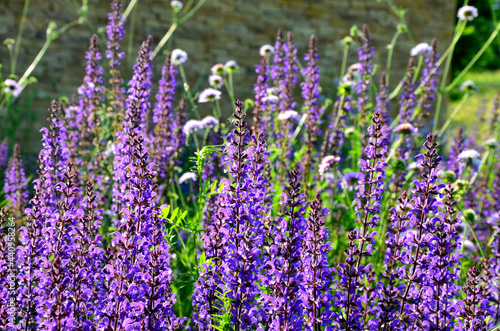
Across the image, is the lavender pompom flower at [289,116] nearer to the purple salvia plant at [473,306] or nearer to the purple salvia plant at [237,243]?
the purple salvia plant at [237,243]

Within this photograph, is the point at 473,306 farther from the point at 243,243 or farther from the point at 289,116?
the point at 289,116

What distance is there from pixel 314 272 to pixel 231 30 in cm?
883

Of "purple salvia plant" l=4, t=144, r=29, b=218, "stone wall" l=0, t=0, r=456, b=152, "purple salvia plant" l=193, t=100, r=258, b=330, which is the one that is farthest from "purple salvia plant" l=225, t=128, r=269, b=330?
"stone wall" l=0, t=0, r=456, b=152

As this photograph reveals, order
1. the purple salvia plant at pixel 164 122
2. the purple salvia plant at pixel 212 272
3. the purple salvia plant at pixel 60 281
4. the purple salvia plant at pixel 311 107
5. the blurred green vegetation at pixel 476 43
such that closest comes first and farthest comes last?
the purple salvia plant at pixel 60 281
the purple salvia plant at pixel 212 272
the purple salvia plant at pixel 164 122
the purple salvia plant at pixel 311 107
the blurred green vegetation at pixel 476 43

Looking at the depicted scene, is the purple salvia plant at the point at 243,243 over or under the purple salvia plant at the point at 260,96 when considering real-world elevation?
under

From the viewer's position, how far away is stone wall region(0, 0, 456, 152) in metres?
9.33

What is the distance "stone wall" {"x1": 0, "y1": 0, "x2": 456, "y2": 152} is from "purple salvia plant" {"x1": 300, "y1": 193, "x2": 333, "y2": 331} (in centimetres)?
693

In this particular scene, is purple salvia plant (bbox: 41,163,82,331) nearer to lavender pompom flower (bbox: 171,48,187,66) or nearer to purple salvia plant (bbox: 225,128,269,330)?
purple salvia plant (bbox: 225,128,269,330)

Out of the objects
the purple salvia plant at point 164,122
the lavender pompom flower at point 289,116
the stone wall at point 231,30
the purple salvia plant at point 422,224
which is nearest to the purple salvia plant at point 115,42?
the purple salvia plant at point 164,122

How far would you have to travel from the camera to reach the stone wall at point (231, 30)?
9.33 meters

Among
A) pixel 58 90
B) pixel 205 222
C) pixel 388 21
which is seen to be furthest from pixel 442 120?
pixel 205 222

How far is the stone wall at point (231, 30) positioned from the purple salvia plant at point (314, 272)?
6.93m

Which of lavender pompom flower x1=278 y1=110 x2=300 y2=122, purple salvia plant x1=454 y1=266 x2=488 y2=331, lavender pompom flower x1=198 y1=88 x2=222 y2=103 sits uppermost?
lavender pompom flower x1=198 y1=88 x2=222 y2=103

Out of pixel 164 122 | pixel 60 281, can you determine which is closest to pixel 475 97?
pixel 164 122
